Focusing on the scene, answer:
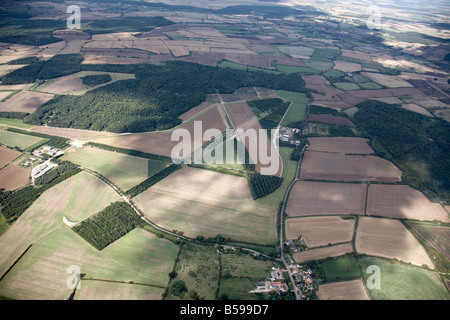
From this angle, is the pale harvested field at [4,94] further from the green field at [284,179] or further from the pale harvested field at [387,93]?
the pale harvested field at [387,93]

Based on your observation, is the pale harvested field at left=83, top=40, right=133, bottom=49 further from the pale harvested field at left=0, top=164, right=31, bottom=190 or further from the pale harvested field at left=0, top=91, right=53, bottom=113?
the pale harvested field at left=0, top=164, right=31, bottom=190

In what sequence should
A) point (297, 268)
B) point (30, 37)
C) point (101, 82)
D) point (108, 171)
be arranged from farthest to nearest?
point (30, 37) → point (101, 82) → point (108, 171) → point (297, 268)

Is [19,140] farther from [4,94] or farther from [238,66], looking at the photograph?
[238,66]

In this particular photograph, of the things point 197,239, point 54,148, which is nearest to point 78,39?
point 54,148

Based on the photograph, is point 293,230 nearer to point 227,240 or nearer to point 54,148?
point 227,240

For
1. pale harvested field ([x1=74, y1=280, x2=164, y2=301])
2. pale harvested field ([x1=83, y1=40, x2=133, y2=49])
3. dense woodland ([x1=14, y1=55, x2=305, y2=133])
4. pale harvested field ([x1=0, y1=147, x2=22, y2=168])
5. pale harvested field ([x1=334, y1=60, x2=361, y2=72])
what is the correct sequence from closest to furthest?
pale harvested field ([x1=74, y1=280, x2=164, y2=301]) < pale harvested field ([x1=0, y1=147, x2=22, y2=168]) < dense woodland ([x1=14, y1=55, x2=305, y2=133]) < pale harvested field ([x1=334, y1=60, x2=361, y2=72]) < pale harvested field ([x1=83, y1=40, x2=133, y2=49])

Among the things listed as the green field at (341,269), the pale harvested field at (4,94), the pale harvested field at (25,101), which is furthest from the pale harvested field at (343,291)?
the pale harvested field at (4,94)

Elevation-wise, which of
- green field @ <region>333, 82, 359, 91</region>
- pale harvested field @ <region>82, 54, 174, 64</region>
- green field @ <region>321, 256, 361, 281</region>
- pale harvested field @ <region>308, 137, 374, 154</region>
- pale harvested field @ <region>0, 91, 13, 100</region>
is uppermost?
green field @ <region>333, 82, 359, 91</region>

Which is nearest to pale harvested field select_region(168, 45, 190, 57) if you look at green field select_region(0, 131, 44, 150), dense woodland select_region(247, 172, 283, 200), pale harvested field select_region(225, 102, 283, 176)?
pale harvested field select_region(225, 102, 283, 176)
